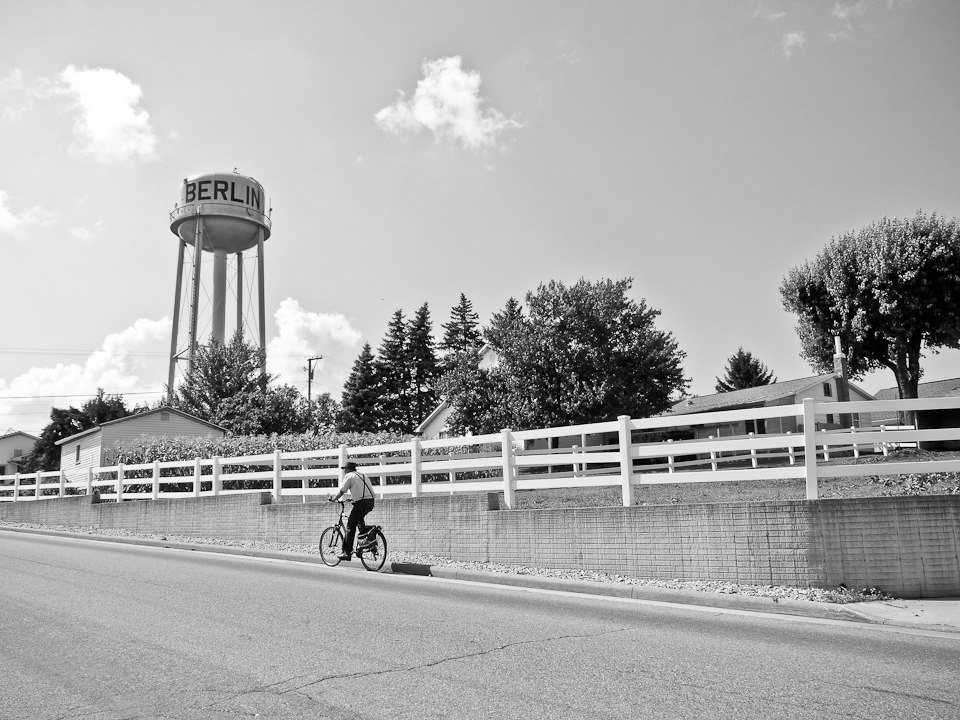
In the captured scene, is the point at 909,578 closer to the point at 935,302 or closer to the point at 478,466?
the point at 478,466

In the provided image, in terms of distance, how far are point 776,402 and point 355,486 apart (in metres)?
39.7

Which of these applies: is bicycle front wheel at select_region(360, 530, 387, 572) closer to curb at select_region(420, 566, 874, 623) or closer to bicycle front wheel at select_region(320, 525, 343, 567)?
bicycle front wheel at select_region(320, 525, 343, 567)

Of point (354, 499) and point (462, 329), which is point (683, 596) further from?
point (462, 329)

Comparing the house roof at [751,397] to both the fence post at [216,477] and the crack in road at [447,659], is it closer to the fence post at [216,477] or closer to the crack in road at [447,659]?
the fence post at [216,477]

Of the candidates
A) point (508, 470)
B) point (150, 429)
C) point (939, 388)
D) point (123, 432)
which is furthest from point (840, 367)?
point (123, 432)

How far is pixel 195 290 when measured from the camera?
184 ft

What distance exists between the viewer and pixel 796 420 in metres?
42.3

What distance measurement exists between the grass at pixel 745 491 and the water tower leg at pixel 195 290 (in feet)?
140

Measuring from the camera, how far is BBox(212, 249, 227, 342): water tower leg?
5691cm

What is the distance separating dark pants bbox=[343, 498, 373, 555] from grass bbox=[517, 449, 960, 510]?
271 cm

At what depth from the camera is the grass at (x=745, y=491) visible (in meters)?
14.2

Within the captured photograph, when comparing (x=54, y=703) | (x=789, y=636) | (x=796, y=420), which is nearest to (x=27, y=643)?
(x=54, y=703)

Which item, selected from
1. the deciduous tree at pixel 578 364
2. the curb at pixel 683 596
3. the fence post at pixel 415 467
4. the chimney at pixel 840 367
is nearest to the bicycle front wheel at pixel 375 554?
the fence post at pixel 415 467

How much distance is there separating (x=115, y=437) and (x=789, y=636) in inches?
1463
